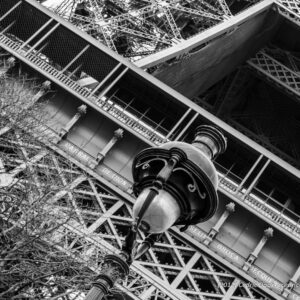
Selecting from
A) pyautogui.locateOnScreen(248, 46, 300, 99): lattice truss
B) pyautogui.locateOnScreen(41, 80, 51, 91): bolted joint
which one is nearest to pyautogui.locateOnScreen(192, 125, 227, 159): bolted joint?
pyautogui.locateOnScreen(41, 80, 51, 91): bolted joint

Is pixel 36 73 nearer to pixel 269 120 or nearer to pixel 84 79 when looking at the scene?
pixel 84 79

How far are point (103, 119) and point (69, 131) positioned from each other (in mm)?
1270

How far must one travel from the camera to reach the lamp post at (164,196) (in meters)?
7.47

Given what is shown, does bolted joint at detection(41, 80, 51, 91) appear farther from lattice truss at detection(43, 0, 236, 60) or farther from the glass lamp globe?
the glass lamp globe

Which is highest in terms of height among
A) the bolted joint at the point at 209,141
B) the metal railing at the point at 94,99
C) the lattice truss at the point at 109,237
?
the metal railing at the point at 94,99

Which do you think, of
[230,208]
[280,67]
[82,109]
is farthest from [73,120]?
[280,67]

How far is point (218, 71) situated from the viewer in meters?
34.4

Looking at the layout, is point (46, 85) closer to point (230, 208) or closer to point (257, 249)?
point (230, 208)

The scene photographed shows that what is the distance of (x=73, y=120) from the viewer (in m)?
21.9

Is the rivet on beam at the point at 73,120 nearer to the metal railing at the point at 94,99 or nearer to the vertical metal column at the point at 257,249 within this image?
the metal railing at the point at 94,99

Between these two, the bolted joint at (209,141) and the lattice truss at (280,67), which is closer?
the bolted joint at (209,141)

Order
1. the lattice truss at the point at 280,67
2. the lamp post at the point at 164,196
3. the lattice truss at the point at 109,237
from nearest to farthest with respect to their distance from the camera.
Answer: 1. the lamp post at the point at 164,196
2. the lattice truss at the point at 109,237
3. the lattice truss at the point at 280,67

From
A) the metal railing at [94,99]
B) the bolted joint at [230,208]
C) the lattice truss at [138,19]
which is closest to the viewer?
A: the bolted joint at [230,208]

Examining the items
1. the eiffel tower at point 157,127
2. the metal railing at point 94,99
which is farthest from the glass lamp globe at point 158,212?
the metal railing at point 94,99
